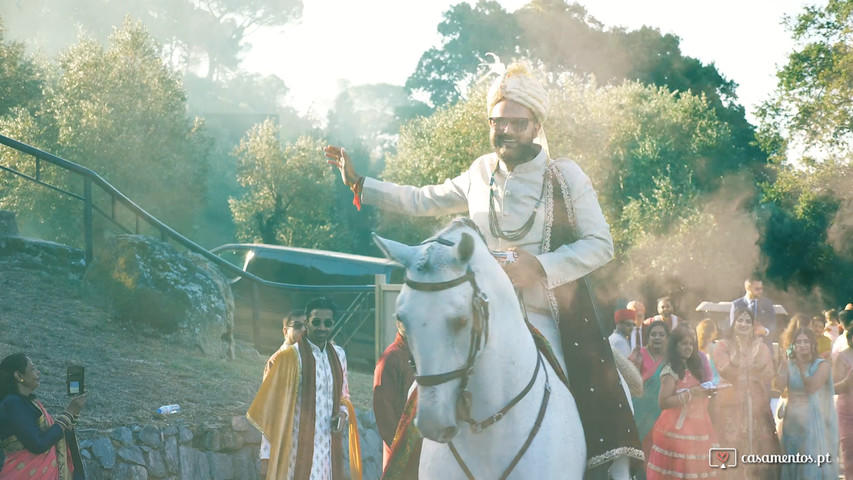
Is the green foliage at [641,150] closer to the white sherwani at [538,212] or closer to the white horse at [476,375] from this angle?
the white sherwani at [538,212]

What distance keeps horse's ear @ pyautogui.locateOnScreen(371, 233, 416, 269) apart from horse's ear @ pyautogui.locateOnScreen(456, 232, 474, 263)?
0.18m

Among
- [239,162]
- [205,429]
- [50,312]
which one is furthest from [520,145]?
[239,162]

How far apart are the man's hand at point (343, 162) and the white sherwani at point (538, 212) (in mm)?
306

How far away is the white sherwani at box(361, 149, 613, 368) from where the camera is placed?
15.3ft

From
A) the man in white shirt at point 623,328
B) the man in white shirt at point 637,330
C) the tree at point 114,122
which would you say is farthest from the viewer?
the tree at point 114,122

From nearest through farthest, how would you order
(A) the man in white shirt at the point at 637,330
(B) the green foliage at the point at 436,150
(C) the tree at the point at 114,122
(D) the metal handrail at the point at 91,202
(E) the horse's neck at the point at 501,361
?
1. (E) the horse's neck at the point at 501,361
2. (D) the metal handrail at the point at 91,202
3. (A) the man in white shirt at the point at 637,330
4. (C) the tree at the point at 114,122
5. (B) the green foliage at the point at 436,150

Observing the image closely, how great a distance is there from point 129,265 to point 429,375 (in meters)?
9.56

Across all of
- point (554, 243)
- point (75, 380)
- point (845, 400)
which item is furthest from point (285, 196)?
point (554, 243)

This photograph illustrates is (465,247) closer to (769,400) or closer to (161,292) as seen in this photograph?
(769,400)

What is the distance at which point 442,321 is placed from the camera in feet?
12.1

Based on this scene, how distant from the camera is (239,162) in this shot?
44562 mm

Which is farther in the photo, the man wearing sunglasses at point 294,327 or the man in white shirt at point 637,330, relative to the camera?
the man in white shirt at point 637,330

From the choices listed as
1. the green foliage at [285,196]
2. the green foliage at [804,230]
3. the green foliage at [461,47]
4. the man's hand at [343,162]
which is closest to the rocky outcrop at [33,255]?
the man's hand at [343,162]

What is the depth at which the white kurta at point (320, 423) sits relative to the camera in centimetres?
826
